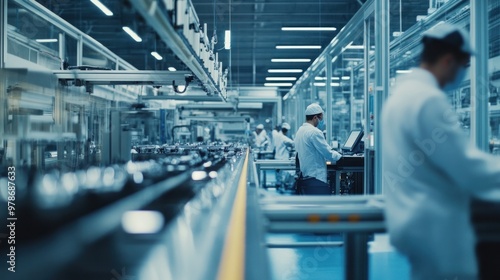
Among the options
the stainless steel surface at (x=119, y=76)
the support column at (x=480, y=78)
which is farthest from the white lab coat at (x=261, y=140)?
the support column at (x=480, y=78)

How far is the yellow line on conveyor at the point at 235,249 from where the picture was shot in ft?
3.44

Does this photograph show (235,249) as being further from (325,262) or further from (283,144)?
(283,144)

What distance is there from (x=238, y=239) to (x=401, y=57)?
483 centimetres

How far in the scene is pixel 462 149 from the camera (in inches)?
56.9

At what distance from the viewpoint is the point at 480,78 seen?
3.04 meters

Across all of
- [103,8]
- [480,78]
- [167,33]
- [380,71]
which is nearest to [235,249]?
[167,33]

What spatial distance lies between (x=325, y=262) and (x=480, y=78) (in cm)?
218

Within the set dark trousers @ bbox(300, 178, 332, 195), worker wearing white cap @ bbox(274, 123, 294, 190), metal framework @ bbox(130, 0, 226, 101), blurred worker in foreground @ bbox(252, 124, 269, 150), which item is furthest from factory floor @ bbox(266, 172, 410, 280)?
blurred worker in foreground @ bbox(252, 124, 269, 150)

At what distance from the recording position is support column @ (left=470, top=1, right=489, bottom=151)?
9.87ft

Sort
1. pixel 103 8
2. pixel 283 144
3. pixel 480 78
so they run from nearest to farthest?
pixel 480 78 → pixel 103 8 → pixel 283 144

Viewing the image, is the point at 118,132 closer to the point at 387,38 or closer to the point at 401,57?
the point at 387,38

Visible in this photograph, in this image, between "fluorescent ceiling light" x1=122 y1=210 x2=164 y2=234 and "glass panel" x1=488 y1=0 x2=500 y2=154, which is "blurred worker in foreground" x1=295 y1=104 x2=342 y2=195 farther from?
"fluorescent ceiling light" x1=122 y1=210 x2=164 y2=234

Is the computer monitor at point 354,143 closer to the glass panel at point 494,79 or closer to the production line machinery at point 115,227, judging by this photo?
the glass panel at point 494,79

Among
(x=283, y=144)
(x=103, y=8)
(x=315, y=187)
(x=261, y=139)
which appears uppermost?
(x=103, y=8)
